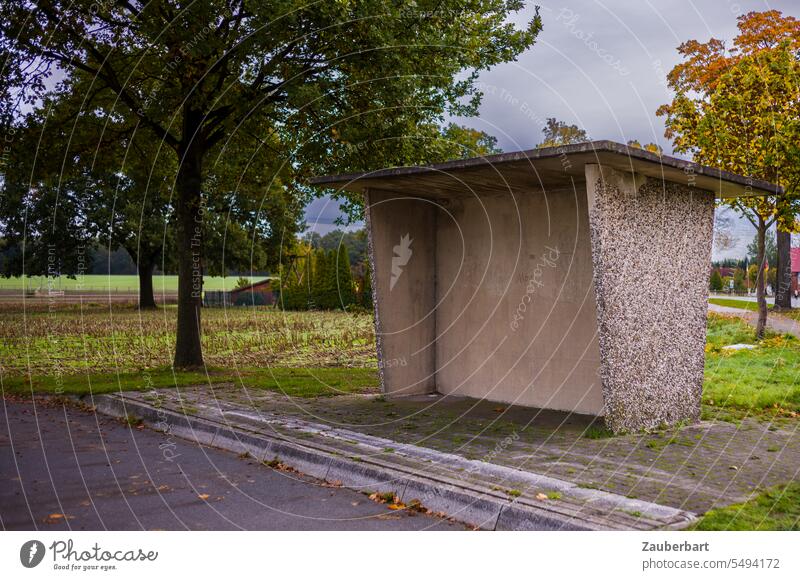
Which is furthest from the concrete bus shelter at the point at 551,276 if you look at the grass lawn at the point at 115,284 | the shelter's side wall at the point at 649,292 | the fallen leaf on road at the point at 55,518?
the grass lawn at the point at 115,284

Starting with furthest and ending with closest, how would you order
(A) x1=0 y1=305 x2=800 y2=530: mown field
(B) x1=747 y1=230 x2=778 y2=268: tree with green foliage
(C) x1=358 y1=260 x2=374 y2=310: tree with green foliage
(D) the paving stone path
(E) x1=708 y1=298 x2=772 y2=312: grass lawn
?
(C) x1=358 y1=260 x2=374 y2=310: tree with green foliage
(E) x1=708 y1=298 x2=772 y2=312: grass lawn
(B) x1=747 y1=230 x2=778 y2=268: tree with green foliage
(A) x1=0 y1=305 x2=800 y2=530: mown field
(D) the paving stone path

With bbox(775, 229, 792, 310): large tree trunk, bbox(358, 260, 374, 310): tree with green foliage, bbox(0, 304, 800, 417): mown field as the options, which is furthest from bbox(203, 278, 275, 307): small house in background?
bbox(775, 229, 792, 310): large tree trunk

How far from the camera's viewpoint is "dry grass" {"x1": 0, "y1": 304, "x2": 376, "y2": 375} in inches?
697

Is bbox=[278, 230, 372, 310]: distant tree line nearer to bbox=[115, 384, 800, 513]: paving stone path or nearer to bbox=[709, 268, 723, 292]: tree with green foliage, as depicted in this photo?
bbox=[709, 268, 723, 292]: tree with green foliage

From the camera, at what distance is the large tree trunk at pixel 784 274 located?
23531 millimetres

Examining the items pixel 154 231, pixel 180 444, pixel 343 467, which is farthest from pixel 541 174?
pixel 154 231

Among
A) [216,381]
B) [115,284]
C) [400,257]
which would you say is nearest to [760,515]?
[400,257]

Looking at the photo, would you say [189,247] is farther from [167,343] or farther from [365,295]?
[365,295]

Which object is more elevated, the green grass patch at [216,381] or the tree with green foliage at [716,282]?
the tree with green foliage at [716,282]

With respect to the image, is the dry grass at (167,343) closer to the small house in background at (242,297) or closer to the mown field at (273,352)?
the mown field at (273,352)

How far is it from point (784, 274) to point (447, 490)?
880 inches

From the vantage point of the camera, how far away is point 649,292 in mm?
8828

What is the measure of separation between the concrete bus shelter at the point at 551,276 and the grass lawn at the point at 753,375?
1903 mm

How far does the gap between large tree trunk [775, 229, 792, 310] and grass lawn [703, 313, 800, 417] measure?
436 cm
